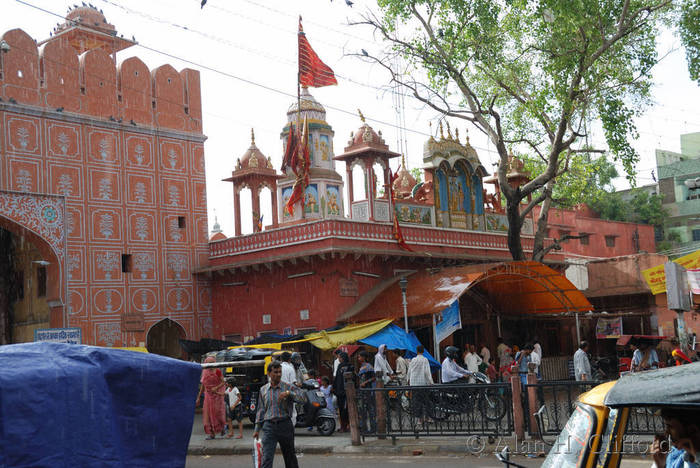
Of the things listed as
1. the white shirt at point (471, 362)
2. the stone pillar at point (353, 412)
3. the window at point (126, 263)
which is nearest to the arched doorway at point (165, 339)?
the window at point (126, 263)

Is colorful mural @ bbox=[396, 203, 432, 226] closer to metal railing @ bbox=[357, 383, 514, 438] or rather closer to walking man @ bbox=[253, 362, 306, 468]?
metal railing @ bbox=[357, 383, 514, 438]

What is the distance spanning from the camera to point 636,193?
169 ft

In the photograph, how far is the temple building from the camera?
24.6 metres

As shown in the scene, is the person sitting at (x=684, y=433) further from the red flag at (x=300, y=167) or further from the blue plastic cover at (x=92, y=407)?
the red flag at (x=300, y=167)

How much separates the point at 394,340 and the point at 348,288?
14.9ft

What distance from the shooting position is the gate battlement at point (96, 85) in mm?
24609

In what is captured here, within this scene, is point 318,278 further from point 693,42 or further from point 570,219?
point 570,219

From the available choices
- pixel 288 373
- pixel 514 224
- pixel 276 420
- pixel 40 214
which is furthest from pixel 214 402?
pixel 514 224

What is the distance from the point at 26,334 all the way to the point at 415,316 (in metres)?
12.6

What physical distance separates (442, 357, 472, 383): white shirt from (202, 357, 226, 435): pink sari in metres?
4.44

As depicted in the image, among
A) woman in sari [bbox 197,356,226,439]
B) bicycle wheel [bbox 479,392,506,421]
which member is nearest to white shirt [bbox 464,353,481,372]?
woman in sari [bbox 197,356,226,439]

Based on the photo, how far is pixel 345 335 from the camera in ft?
69.9

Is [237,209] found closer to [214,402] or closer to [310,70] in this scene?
[310,70]

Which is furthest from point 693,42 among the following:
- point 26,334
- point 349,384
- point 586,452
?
point 26,334
